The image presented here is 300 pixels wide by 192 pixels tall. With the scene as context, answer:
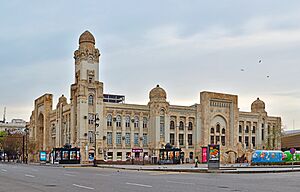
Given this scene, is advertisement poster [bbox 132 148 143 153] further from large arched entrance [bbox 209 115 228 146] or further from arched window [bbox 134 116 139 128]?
large arched entrance [bbox 209 115 228 146]

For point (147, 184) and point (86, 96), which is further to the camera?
point (86, 96)

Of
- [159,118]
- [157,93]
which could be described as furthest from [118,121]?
[157,93]

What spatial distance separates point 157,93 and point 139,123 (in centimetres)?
639

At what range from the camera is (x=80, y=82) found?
268 feet

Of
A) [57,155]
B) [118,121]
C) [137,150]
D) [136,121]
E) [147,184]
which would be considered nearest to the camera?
[147,184]

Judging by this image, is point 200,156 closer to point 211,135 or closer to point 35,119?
point 211,135

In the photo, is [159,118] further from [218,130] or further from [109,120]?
[218,130]

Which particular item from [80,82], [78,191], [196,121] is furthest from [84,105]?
[78,191]

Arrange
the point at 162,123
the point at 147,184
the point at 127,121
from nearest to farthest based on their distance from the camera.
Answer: the point at 147,184 < the point at 127,121 < the point at 162,123

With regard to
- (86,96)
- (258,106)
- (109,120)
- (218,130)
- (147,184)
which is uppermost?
(86,96)

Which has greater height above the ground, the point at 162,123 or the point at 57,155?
the point at 162,123

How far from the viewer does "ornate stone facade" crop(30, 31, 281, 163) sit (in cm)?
8238

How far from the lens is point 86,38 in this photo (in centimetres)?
8419

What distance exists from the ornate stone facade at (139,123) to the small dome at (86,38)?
0.17 meters
